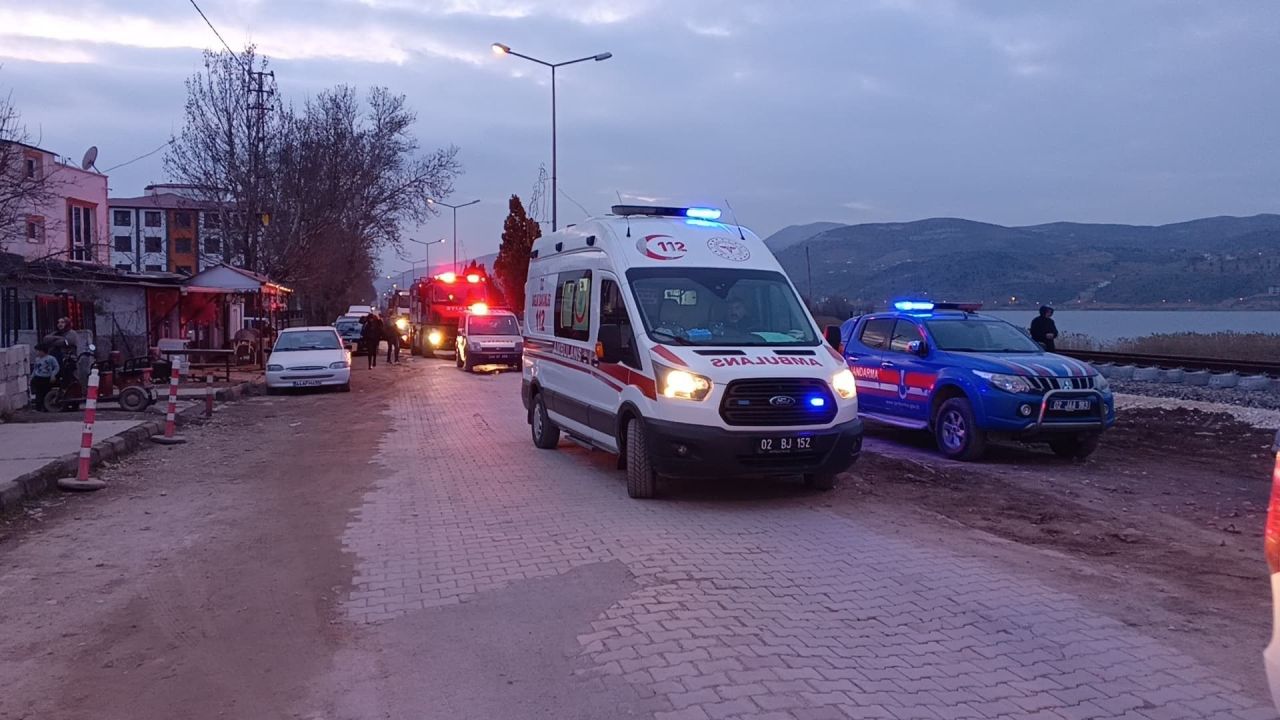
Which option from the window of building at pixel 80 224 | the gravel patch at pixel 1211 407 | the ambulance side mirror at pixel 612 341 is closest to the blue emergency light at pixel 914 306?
the ambulance side mirror at pixel 612 341

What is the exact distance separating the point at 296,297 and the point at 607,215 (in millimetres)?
45736

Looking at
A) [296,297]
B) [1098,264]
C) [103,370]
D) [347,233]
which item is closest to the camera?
[103,370]

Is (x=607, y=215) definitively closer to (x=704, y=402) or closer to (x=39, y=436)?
(x=704, y=402)

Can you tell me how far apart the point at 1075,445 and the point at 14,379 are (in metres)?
15.2

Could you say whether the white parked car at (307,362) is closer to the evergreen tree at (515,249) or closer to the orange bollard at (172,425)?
the orange bollard at (172,425)

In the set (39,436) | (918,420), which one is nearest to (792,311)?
(918,420)

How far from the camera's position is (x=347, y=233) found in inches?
1756

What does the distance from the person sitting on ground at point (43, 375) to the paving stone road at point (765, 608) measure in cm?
867

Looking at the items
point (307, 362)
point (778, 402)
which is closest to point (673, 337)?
point (778, 402)

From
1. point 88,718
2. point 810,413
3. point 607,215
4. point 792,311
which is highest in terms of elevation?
point 607,215

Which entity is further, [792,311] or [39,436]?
Answer: [39,436]

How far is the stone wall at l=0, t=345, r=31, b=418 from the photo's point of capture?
14672 mm

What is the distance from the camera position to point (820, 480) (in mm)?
9453

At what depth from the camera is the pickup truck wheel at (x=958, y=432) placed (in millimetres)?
11352
